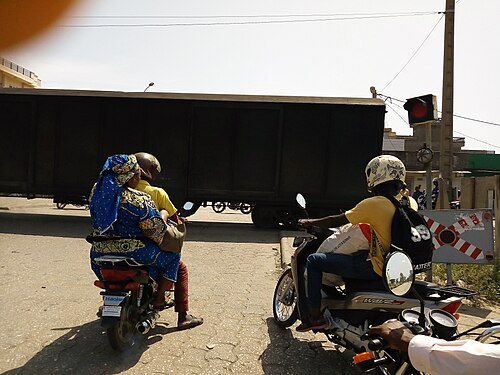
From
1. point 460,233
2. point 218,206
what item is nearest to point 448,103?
point 218,206

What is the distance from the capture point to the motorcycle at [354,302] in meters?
2.87

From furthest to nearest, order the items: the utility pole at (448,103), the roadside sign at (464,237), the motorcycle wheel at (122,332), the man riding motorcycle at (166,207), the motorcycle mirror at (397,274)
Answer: the utility pole at (448,103), the roadside sign at (464,237), the man riding motorcycle at (166,207), the motorcycle wheel at (122,332), the motorcycle mirror at (397,274)

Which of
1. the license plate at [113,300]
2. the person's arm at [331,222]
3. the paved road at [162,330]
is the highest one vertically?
the person's arm at [331,222]

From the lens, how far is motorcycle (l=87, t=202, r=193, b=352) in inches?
124

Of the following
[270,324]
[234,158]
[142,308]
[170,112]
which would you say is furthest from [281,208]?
[142,308]

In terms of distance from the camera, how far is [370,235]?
313cm

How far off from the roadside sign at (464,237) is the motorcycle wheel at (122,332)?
3503 millimetres

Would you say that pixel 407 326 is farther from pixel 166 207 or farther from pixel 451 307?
pixel 166 207

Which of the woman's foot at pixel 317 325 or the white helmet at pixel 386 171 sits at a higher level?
the white helmet at pixel 386 171

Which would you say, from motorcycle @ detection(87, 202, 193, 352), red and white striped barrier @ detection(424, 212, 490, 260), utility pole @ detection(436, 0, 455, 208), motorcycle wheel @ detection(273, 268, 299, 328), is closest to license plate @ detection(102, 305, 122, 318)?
motorcycle @ detection(87, 202, 193, 352)

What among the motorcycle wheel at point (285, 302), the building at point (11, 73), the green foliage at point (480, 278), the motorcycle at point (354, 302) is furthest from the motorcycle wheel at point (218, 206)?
the building at point (11, 73)

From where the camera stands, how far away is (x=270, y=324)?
427cm

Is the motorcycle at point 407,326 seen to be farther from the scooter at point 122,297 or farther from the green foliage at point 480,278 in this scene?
the green foliage at point 480,278

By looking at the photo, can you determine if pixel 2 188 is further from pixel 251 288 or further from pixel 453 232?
pixel 453 232
